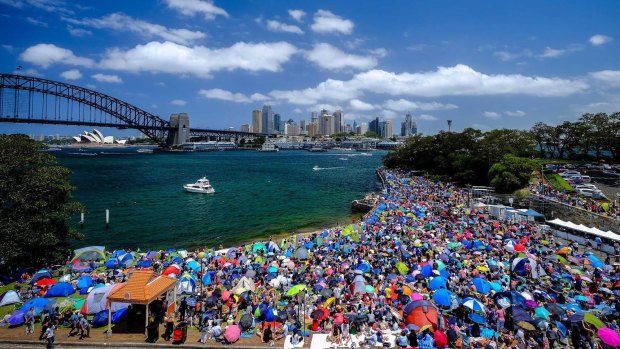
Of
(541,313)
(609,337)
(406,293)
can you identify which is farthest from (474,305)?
(609,337)

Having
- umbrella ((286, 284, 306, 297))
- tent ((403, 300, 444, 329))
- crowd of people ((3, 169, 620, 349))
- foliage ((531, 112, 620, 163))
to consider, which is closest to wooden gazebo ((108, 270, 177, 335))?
crowd of people ((3, 169, 620, 349))

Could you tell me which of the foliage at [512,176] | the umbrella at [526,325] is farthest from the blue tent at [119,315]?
the foliage at [512,176]

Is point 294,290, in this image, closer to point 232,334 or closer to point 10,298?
point 232,334

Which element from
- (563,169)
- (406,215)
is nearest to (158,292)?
(406,215)

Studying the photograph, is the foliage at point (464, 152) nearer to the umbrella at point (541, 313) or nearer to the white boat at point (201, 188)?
the white boat at point (201, 188)

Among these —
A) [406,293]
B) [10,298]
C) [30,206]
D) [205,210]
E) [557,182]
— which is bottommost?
[205,210]

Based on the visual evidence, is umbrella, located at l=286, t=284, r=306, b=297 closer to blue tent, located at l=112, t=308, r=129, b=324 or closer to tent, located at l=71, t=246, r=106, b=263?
blue tent, located at l=112, t=308, r=129, b=324

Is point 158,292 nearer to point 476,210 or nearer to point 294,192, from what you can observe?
point 476,210

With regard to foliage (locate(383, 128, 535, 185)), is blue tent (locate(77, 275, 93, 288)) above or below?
below
